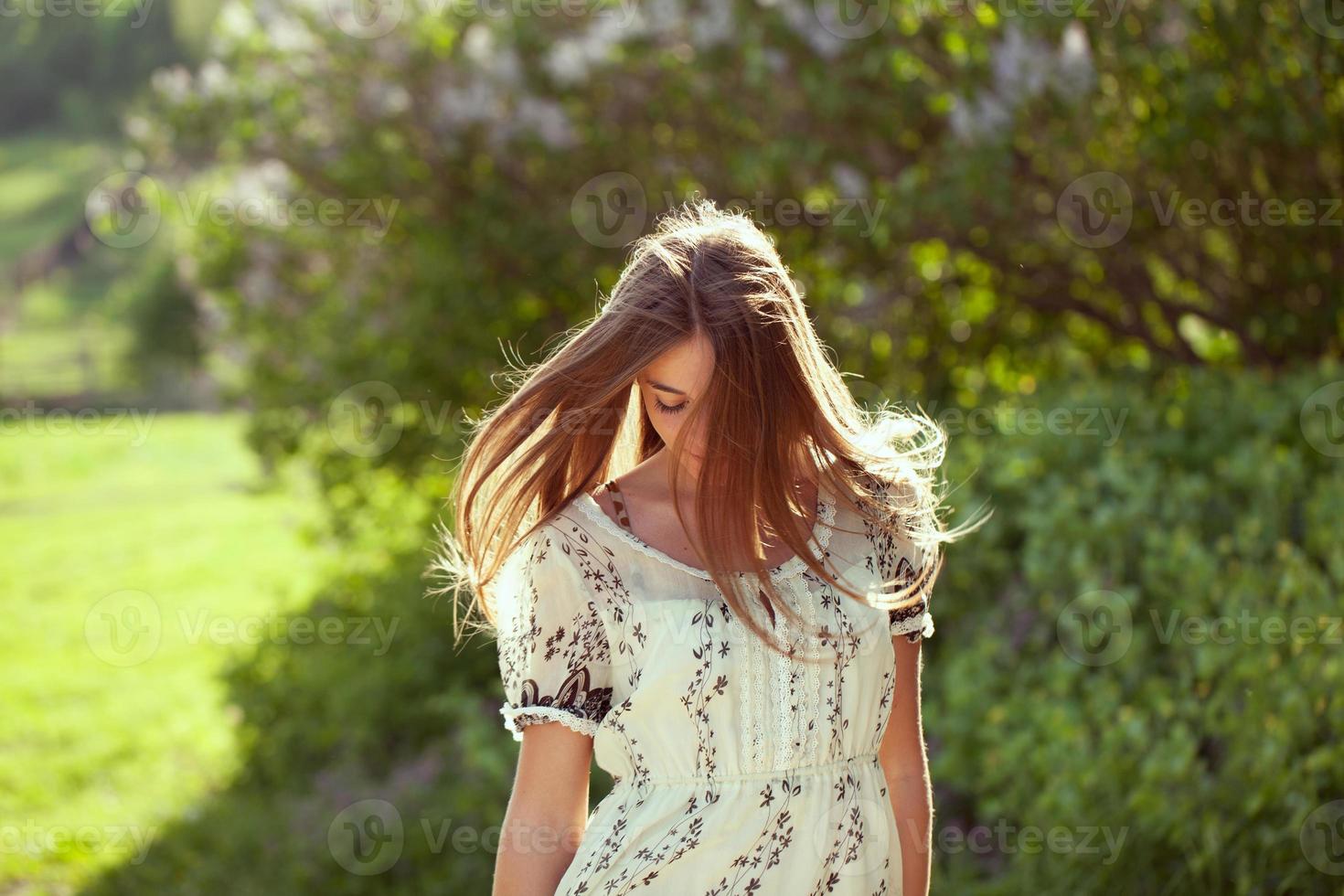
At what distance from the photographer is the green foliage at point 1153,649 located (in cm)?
303

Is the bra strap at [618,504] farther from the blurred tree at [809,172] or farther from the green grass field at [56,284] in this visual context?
the green grass field at [56,284]

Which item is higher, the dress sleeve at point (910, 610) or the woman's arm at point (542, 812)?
the dress sleeve at point (910, 610)

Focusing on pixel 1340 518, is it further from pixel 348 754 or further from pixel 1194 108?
pixel 348 754

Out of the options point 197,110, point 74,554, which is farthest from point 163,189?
point 74,554

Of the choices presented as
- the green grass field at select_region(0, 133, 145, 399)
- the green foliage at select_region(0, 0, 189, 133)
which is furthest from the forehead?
the green foliage at select_region(0, 0, 189, 133)

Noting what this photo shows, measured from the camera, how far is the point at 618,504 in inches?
79.4

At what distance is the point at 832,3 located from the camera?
198 inches

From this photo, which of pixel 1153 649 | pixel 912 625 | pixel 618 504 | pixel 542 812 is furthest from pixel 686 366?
pixel 1153 649

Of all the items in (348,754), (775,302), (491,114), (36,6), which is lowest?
(348,754)

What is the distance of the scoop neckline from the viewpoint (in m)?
1.92

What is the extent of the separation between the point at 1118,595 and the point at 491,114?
356cm

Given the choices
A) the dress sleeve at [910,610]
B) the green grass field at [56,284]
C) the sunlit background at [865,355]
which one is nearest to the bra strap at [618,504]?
the dress sleeve at [910,610]

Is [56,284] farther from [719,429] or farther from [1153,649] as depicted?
[719,429]

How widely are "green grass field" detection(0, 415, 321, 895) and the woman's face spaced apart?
4.28 metres
